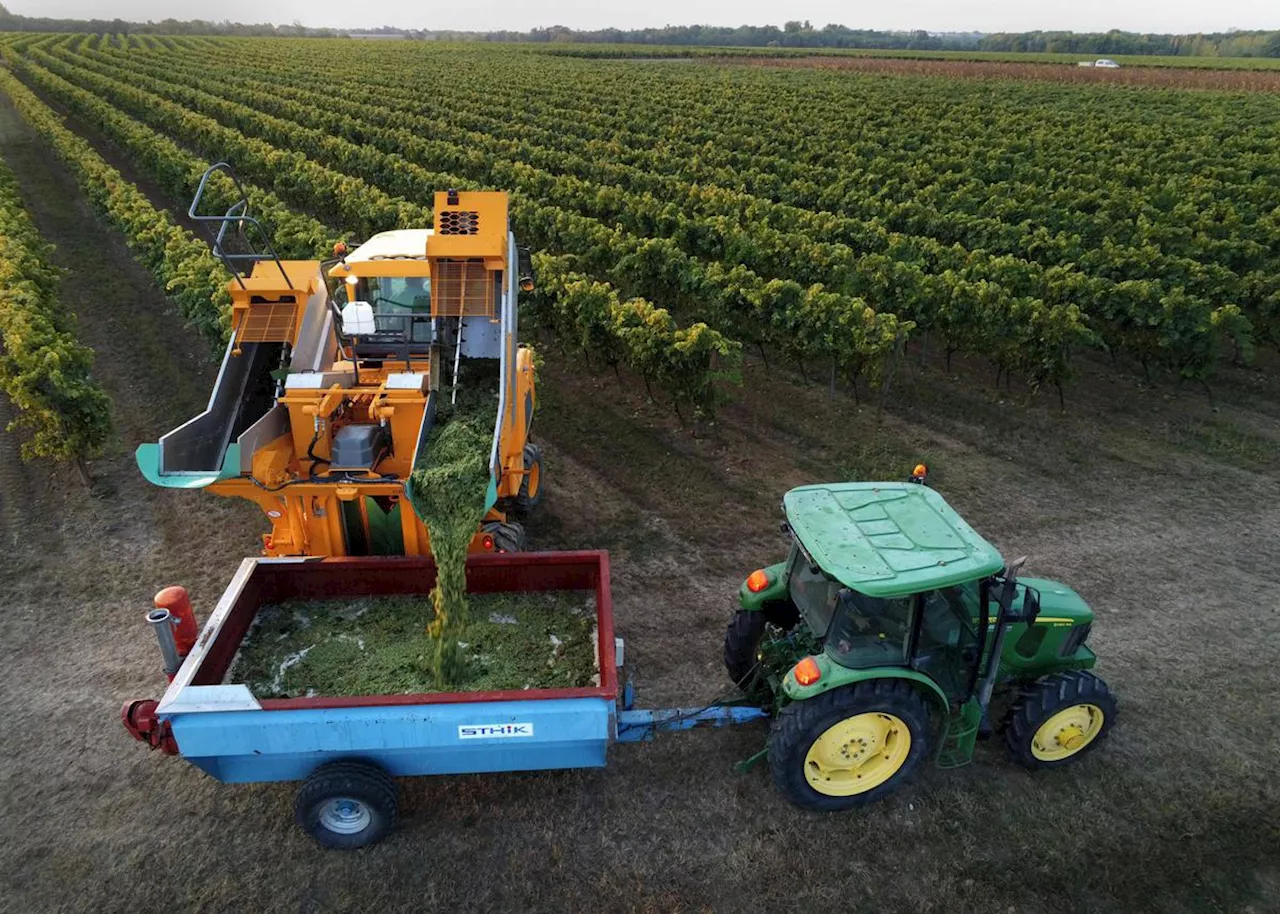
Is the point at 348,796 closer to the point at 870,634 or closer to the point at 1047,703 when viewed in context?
the point at 870,634

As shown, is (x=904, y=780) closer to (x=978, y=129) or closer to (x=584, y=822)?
(x=584, y=822)

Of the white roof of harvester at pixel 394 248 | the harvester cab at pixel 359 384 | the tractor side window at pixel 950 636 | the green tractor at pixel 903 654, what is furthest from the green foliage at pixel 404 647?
the white roof of harvester at pixel 394 248

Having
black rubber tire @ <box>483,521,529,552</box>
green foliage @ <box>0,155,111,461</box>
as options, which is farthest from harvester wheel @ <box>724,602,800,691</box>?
green foliage @ <box>0,155,111,461</box>

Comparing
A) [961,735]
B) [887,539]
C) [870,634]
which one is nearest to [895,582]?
[887,539]

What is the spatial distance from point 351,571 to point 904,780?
4661mm

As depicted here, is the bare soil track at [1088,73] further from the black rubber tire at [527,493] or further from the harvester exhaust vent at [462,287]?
the harvester exhaust vent at [462,287]

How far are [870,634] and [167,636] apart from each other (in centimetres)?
479

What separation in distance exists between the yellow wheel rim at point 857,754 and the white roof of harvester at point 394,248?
20.4 feet

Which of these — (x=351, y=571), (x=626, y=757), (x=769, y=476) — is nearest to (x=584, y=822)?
(x=626, y=757)

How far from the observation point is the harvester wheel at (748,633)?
656 cm

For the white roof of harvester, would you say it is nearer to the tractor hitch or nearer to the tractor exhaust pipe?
the tractor exhaust pipe

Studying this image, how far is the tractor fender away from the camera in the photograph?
5223mm

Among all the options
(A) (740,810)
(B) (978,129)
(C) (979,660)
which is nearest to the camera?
(C) (979,660)

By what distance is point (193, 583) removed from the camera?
27.4 ft
